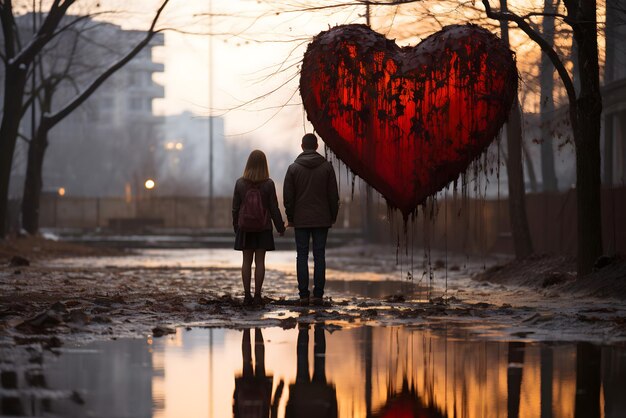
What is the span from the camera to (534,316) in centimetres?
1274

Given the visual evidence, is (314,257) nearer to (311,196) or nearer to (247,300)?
(311,196)

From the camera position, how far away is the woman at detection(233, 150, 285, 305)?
14.1 m

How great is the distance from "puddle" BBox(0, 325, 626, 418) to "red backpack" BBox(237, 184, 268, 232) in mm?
3051

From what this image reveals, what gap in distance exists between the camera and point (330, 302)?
1494cm

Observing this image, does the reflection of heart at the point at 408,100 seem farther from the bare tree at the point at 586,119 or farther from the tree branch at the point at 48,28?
the tree branch at the point at 48,28

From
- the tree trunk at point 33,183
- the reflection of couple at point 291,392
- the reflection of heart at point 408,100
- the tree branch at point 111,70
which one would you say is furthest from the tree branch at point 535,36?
the tree trunk at point 33,183

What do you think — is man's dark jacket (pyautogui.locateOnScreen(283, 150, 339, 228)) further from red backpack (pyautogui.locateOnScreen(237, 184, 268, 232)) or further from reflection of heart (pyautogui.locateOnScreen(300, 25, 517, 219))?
reflection of heart (pyautogui.locateOnScreen(300, 25, 517, 219))

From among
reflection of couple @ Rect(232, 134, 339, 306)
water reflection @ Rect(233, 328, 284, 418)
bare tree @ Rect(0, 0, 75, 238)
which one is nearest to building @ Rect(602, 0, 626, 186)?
bare tree @ Rect(0, 0, 75, 238)

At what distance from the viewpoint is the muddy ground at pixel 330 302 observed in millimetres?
11609

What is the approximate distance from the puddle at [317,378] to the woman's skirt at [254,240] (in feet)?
10.4

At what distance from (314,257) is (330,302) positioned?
0.80 metres

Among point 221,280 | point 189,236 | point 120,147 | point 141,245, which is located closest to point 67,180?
point 120,147

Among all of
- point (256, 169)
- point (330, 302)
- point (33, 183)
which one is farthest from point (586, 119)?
point (33, 183)

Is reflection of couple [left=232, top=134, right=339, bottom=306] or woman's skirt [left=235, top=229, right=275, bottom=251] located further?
woman's skirt [left=235, top=229, right=275, bottom=251]
